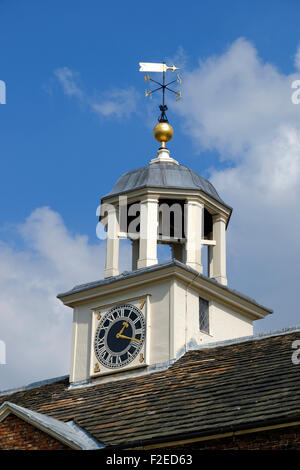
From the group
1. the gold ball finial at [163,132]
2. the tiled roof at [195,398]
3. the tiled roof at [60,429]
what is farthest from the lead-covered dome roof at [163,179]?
the tiled roof at [60,429]

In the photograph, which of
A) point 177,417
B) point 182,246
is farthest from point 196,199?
point 177,417

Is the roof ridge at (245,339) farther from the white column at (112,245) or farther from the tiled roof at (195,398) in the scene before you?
the white column at (112,245)

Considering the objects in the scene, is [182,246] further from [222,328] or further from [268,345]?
[268,345]

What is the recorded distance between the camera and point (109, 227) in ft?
84.5

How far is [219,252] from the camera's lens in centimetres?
2556

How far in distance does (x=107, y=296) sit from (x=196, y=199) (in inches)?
138

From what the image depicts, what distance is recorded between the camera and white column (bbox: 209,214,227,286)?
2526 centimetres

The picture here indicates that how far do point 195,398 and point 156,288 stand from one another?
484cm

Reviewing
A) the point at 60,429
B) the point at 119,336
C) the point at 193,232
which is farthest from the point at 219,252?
the point at 60,429

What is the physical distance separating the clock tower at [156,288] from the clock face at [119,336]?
3cm

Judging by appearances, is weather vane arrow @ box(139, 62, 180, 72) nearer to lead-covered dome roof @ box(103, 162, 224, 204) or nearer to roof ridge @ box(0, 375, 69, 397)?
lead-covered dome roof @ box(103, 162, 224, 204)

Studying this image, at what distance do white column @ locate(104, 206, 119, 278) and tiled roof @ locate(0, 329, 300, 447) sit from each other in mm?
3371

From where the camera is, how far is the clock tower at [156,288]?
917 inches

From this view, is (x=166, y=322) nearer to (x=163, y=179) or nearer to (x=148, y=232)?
(x=148, y=232)
